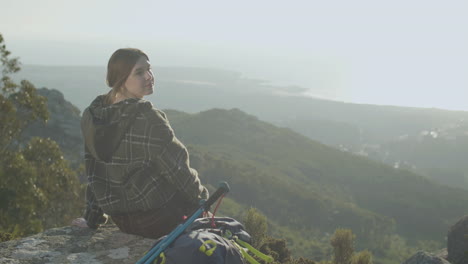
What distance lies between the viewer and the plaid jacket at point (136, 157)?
15.8 ft

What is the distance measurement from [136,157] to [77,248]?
2.09 m

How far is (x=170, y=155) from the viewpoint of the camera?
4.90 m

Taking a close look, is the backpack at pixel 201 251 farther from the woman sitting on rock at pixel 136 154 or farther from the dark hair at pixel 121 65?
the dark hair at pixel 121 65

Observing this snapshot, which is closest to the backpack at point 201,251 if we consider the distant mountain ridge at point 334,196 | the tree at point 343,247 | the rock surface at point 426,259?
the rock surface at point 426,259

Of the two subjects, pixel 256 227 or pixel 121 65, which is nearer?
pixel 121 65

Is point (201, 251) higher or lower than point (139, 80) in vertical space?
lower

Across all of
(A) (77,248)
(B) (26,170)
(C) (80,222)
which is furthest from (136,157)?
(B) (26,170)

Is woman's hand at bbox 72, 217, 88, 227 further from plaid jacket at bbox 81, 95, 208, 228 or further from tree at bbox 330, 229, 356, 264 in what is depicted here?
tree at bbox 330, 229, 356, 264

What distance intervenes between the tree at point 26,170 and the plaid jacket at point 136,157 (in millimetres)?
13154

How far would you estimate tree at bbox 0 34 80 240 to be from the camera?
17.9 meters

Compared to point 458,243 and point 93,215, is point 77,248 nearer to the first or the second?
point 93,215

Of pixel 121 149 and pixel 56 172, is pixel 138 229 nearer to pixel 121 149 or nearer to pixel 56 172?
pixel 121 149

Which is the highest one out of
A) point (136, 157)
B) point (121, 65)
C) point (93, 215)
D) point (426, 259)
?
point (121, 65)

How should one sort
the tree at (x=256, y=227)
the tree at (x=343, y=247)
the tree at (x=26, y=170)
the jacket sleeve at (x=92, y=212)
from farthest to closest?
the tree at (x=26, y=170) → the tree at (x=343, y=247) → the tree at (x=256, y=227) → the jacket sleeve at (x=92, y=212)
